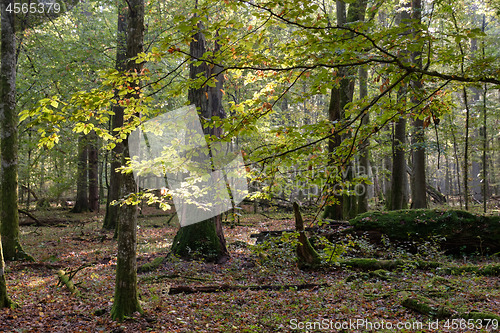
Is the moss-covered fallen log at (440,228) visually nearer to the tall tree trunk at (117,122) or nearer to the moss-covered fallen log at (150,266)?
the moss-covered fallen log at (150,266)

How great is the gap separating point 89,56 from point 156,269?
9079mm

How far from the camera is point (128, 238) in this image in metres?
4.96

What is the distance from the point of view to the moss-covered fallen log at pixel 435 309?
4.52m

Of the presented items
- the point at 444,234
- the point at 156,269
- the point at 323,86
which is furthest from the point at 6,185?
the point at 444,234

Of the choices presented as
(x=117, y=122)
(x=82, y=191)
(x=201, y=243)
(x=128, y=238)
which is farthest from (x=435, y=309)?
(x=82, y=191)

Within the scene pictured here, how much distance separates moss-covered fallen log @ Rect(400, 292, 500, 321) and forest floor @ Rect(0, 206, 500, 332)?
118mm

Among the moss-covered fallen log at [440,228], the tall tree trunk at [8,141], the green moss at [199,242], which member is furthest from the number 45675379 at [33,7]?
the moss-covered fallen log at [440,228]

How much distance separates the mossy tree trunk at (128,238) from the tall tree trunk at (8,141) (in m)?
5.00

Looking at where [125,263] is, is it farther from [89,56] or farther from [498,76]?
[89,56]

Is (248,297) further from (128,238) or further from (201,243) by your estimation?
(201,243)

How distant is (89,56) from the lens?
Result: 41.3ft

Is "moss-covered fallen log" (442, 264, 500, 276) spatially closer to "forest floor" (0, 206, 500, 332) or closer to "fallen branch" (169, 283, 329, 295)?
"forest floor" (0, 206, 500, 332)

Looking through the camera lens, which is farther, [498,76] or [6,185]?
[6,185]

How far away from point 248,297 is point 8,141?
6.97 metres
